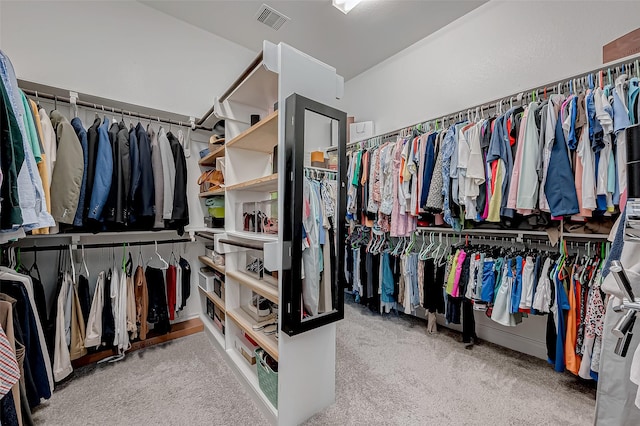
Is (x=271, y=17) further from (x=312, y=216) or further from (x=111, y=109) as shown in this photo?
(x=312, y=216)

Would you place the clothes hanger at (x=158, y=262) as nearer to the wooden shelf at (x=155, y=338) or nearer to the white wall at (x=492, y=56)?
the wooden shelf at (x=155, y=338)

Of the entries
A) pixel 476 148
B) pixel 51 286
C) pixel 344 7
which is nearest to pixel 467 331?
pixel 476 148

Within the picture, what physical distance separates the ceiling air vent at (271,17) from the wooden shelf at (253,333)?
8.86 ft

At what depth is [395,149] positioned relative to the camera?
2584 millimetres

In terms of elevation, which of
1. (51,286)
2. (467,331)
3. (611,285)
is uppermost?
(611,285)

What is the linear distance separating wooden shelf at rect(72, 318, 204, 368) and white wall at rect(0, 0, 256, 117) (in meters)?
2.13

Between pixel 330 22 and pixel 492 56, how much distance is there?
1568mm

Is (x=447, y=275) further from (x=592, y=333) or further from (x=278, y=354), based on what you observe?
(x=278, y=354)

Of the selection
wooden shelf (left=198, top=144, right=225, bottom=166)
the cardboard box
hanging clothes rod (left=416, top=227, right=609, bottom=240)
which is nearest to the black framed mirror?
the cardboard box

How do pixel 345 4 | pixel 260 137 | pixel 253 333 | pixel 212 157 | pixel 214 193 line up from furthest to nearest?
pixel 212 157 → pixel 214 193 → pixel 345 4 → pixel 260 137 → pixel 253 333

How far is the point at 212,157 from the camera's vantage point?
255 cm

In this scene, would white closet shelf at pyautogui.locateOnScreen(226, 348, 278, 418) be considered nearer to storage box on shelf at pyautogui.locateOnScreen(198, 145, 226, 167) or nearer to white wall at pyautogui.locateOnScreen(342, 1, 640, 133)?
storage box on shelf at pyautogui.locateOnScreen(198, 145, 226, 167)

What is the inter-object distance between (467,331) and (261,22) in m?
3.50

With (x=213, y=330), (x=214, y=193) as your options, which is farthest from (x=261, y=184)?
(x=213, y=330)
